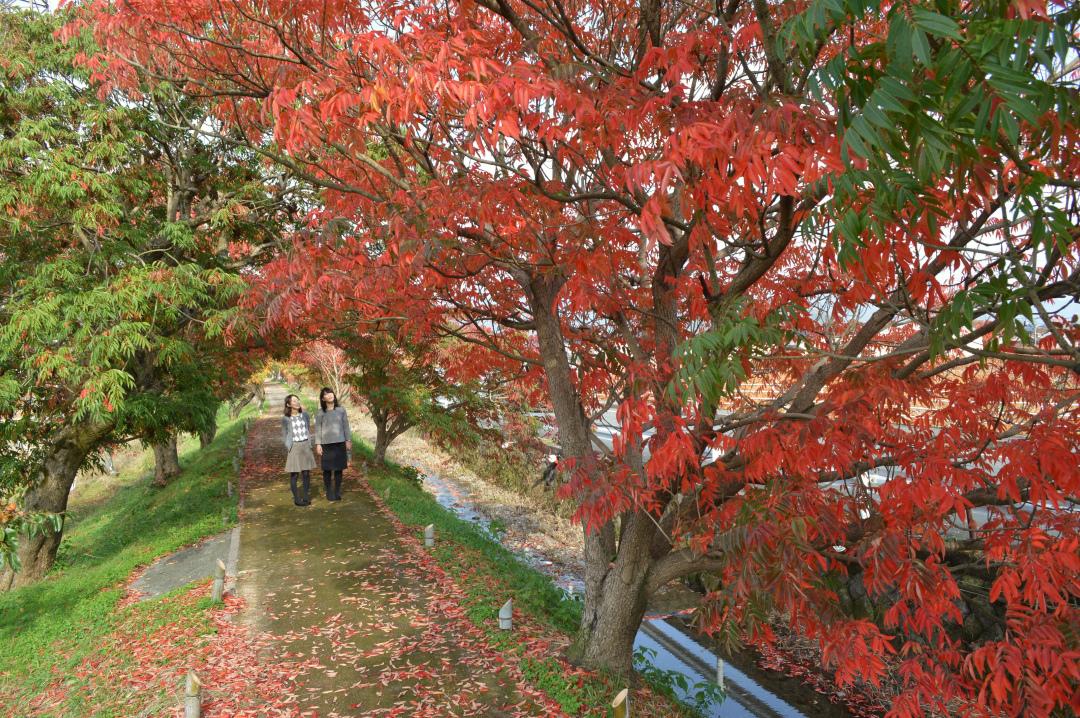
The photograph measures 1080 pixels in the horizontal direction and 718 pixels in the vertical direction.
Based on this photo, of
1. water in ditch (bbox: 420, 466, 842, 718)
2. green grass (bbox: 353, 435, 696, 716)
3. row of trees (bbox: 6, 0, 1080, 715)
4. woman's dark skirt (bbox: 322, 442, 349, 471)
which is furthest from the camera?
woman's dark skirt (bbox: 322, 442, 349, 471)

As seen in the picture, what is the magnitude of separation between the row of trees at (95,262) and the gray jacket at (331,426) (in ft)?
6.56

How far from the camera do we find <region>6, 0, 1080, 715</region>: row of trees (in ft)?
7.87

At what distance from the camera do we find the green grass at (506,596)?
550cm

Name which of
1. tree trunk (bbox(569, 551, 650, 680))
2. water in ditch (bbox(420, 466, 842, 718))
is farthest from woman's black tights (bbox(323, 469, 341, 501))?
tree trunk (bbox(569, 551, 650, 680))

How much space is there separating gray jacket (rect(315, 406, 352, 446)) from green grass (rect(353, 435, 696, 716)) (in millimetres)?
1931

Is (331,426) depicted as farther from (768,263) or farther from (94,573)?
(768,263)

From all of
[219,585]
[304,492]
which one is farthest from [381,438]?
[219,585]

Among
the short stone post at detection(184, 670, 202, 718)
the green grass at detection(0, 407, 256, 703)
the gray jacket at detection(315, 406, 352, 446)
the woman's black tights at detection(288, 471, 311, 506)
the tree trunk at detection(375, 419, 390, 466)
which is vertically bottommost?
the green grass at detection(0, 407, 256, 703)

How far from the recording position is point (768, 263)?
4.09m

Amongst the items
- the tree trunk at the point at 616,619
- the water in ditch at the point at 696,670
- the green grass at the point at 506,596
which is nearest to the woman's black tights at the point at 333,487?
the green grass at the point at 506,596

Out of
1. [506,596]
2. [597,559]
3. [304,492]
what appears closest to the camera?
[597,559]

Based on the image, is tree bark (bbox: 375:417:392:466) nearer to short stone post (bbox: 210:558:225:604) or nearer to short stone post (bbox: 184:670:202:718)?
short stone post (bbox: 210:558:225:604)

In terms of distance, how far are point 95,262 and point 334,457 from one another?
493cm

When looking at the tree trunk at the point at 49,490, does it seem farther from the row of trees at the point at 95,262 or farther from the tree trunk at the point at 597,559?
the tree trunk at the point at 597,559
